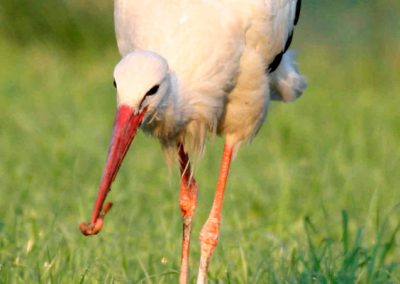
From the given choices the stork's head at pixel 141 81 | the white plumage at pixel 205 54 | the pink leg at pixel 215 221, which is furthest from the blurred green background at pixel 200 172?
the stork's head at pixel 141 81

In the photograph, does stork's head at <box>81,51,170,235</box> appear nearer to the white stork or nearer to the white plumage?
the white stork

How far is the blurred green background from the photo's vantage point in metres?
5.85

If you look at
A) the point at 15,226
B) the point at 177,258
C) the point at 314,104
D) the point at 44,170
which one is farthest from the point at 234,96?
the point at 314,104

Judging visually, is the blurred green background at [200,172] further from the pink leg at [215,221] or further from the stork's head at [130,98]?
the stork's head at [130,98]

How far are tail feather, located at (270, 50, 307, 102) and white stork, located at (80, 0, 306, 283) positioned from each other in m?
0.10

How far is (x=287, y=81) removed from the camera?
6.80 m

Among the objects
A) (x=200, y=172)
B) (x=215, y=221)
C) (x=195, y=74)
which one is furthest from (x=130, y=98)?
A: (x=200, y=172)

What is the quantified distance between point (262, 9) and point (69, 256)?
1.49m

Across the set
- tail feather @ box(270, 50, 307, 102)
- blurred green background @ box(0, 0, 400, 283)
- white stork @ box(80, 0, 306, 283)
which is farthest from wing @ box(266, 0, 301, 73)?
blurred green background @ box(0, 0, 400, 283)

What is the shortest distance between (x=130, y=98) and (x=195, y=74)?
29.6 inches

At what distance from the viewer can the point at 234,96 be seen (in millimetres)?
6152

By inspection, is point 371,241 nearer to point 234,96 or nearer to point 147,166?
point 234,96

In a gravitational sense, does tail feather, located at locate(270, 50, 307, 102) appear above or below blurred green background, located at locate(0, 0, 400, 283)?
above

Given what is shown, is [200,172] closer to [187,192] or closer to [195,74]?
[187,192]
